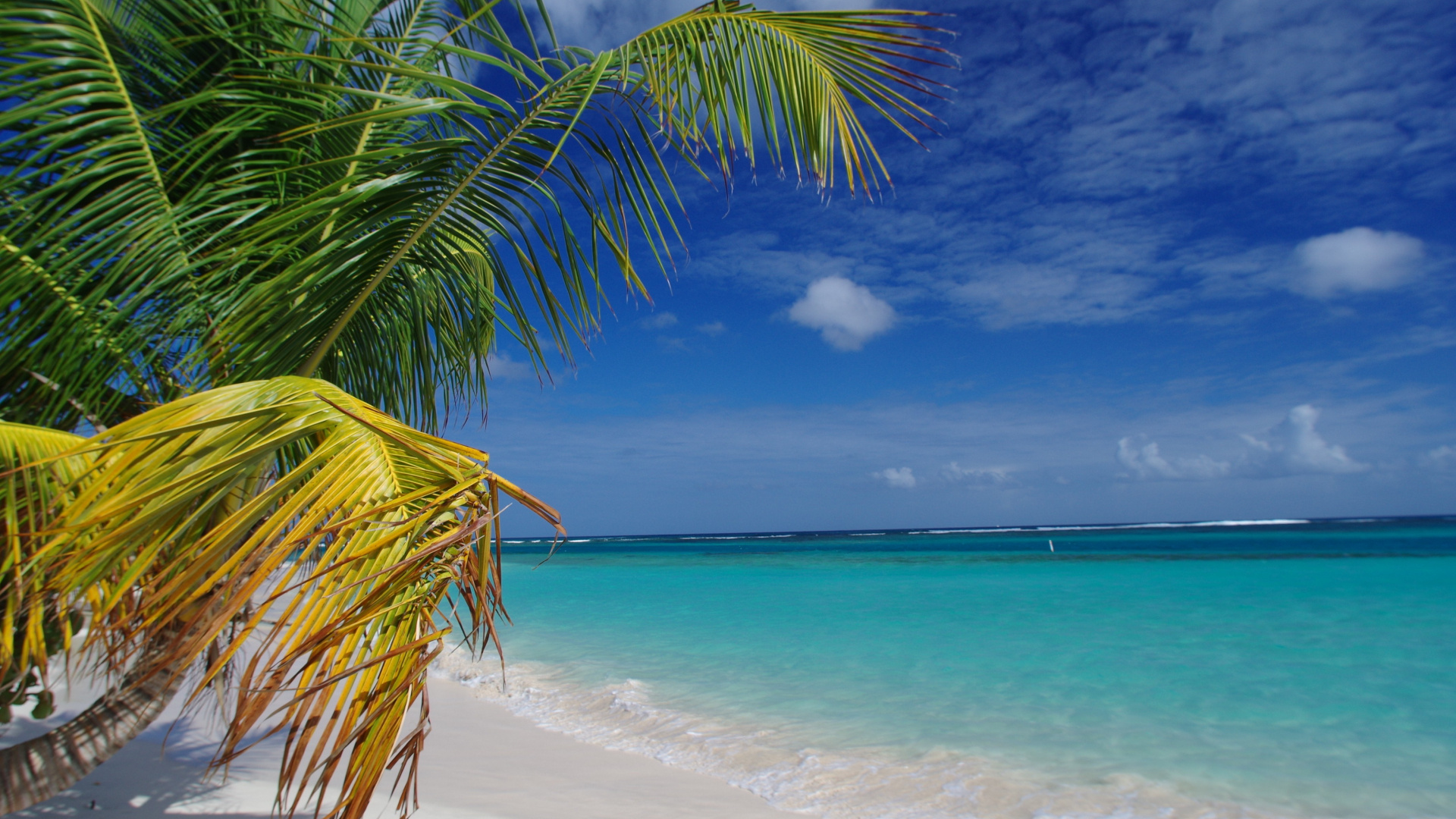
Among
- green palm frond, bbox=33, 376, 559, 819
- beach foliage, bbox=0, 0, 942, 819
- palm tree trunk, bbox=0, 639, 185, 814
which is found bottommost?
palm tree trunk, bbox=0, 639, 185, 814

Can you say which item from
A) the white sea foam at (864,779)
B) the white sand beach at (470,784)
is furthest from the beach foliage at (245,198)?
the white sea foam at (864,779)

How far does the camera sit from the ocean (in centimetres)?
435

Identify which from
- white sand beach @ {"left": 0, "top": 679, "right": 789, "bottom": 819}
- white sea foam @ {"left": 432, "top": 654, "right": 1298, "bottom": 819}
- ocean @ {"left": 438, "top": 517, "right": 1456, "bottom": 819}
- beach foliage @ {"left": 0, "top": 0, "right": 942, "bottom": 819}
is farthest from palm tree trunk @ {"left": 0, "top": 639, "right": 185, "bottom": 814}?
ocean @ {"left": 438, "top": 517, "right": 1456, "bottom": 819}

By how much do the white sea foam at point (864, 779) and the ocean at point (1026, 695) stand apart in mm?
18

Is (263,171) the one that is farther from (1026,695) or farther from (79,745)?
(1026,695)

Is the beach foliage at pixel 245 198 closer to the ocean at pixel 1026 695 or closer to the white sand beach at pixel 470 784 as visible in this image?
the white sand beach at pixel 470 784

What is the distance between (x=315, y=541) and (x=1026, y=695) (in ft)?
22.5

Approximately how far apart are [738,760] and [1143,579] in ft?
52.8

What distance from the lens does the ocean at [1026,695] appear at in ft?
14.3

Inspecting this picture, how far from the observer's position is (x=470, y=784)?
4.19 meters

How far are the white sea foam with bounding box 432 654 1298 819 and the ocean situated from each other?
2 cm

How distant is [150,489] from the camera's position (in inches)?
46.4

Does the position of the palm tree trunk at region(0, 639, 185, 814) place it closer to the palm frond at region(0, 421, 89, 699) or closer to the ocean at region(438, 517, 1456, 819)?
the palm frond at region(0, 421, 89, 699)

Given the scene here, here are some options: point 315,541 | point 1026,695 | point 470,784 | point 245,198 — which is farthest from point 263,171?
point 1026,695
